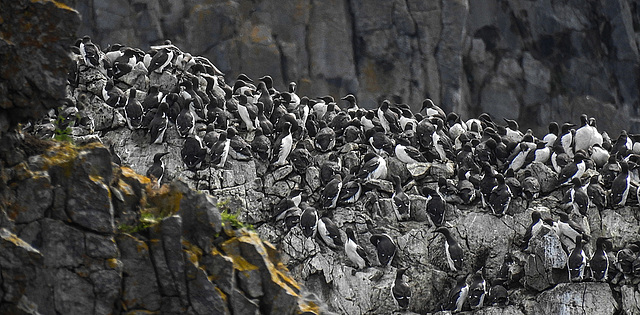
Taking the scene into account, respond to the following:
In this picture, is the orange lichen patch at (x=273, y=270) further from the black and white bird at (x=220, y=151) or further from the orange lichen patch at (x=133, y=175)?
the black and white bird at (x=220, y=151)

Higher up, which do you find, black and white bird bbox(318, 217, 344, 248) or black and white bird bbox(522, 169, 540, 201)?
black and white bird bbox(522, 169, 540, 201)

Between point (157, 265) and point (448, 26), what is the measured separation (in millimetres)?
41644

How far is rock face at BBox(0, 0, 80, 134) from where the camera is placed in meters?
10.6

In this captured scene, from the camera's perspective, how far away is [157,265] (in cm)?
1034

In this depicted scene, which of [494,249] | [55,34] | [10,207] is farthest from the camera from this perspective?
[494,249]

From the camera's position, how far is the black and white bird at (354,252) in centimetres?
2152

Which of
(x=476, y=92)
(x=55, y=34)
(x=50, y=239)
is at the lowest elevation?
(x=476, y=92)

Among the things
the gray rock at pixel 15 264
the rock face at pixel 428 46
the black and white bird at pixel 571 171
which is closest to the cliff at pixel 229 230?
the gray rock at pixel 15 264

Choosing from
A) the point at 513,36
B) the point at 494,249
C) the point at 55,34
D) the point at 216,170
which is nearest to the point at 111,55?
the point at 216,170

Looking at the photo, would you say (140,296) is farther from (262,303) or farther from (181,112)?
(181,112)

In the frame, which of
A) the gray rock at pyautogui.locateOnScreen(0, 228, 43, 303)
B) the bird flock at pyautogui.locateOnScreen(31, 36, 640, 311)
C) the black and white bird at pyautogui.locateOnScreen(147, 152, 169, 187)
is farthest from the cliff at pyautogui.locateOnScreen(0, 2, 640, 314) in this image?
the black and white bird at pyautogui.locateOnScreen(147, 152, 169, 187)

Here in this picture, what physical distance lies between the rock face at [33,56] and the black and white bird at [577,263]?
44.9 ft

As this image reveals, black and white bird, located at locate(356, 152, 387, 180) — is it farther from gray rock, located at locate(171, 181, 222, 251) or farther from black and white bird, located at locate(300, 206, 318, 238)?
gray rock, located at locate(171, 181, 222, 251)

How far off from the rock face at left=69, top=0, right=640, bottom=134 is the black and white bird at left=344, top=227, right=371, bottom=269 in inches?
1050
